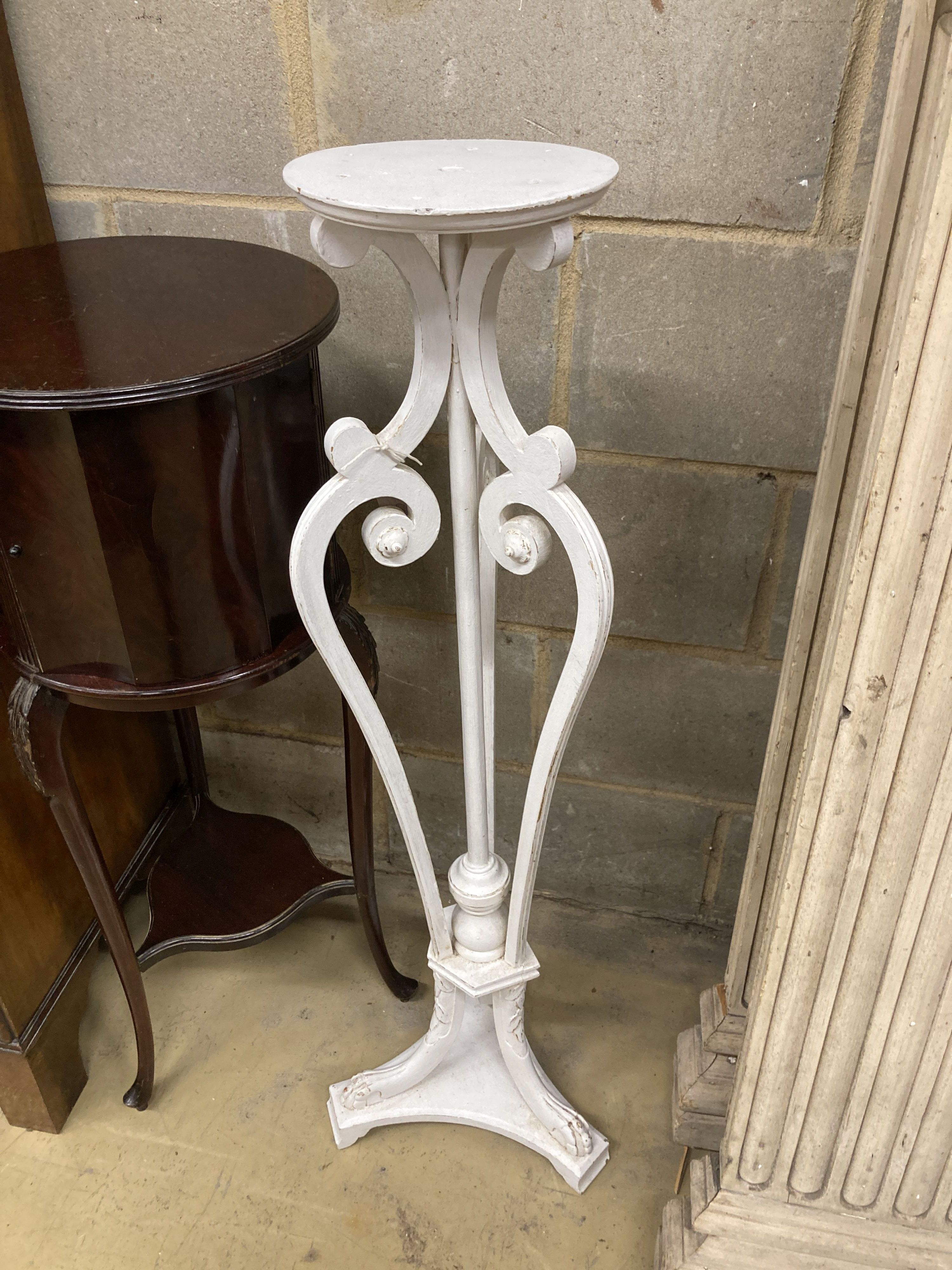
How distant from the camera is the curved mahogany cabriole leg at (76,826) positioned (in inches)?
41.7

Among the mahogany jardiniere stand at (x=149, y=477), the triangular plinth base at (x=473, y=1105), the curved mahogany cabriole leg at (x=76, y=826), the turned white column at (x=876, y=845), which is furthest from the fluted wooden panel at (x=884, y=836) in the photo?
the curved mahogany cabriole leg at (x=76, y=826)

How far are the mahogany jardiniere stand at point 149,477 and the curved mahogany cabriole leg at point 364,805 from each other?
10mm

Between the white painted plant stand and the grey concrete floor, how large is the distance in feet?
0.87

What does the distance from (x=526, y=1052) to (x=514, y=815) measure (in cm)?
41

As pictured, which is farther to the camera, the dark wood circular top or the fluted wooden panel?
the dark wood circular top

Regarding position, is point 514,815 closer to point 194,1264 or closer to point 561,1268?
point 561,1268

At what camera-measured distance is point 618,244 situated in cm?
113

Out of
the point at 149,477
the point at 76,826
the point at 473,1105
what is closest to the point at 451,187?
the point at 149,477

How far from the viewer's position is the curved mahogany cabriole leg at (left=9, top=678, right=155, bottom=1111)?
1.06m

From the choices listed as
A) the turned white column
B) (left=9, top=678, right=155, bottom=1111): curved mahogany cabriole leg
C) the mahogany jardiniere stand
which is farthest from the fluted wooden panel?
(left=9, top=678, right=155, bottom=1111): curved mahogany cabriole leg

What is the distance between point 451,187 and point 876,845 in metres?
0.62

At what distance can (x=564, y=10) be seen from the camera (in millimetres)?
1016

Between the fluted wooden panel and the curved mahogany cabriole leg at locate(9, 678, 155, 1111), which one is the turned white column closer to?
the fluted wooden panel

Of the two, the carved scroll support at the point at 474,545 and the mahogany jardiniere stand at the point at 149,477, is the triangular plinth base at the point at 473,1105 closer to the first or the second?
the carved scroll support at the point at 474,545
